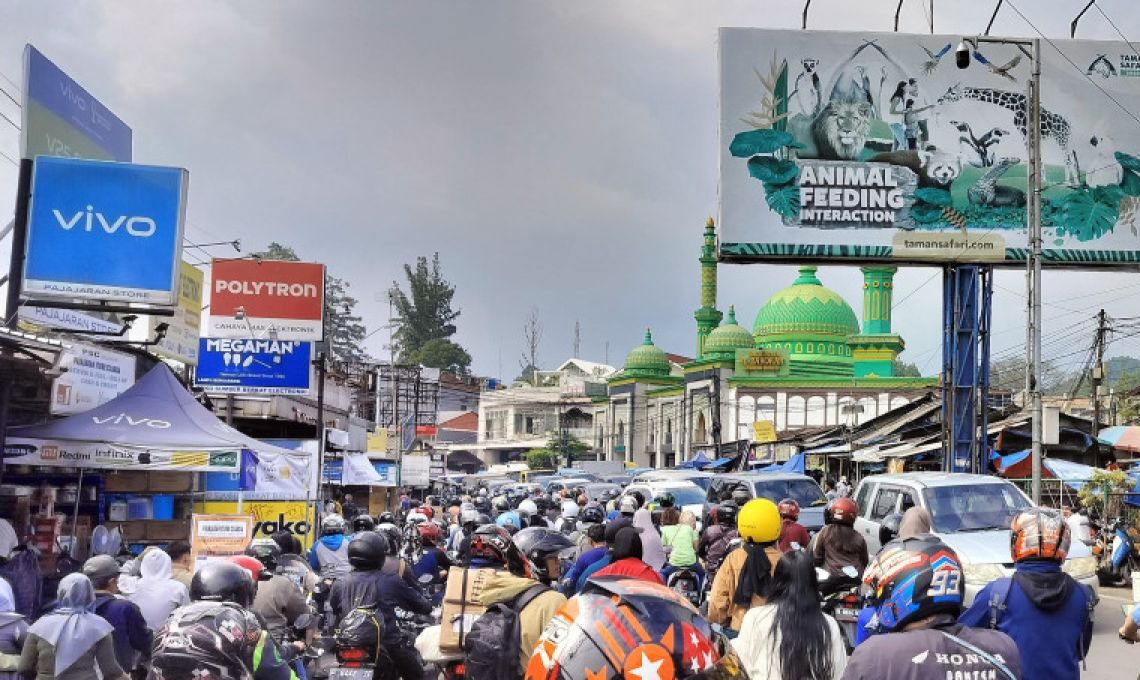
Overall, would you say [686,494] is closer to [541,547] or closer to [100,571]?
[541,547]

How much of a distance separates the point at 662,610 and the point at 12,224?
16.3 meters

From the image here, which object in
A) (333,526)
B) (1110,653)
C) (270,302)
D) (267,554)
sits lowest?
(1110,653)

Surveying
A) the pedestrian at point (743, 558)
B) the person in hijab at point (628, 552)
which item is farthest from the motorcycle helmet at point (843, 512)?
the person in hijab at point (628, 552)

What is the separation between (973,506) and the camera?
46.8 ft

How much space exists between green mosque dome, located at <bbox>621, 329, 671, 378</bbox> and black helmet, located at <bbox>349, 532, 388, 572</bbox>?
A: 7251 centimetres

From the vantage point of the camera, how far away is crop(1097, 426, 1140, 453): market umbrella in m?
27.9

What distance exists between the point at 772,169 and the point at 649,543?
1701 cm

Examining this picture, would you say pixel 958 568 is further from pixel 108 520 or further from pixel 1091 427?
pixel 1091 427

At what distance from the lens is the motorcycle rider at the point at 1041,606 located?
525cm

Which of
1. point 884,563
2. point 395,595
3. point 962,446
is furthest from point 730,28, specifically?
point 884,563

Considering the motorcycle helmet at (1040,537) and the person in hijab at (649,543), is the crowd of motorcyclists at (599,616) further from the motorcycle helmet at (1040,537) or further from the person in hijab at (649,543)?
the person in hijab at (649,543)

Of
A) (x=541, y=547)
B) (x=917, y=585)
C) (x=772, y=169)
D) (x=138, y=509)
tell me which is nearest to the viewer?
(x=917, y=585)

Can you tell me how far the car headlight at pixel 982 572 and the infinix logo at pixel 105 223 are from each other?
11.8 metres

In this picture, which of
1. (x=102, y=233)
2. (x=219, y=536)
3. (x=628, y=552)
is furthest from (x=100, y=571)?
(x=102, y=233)
